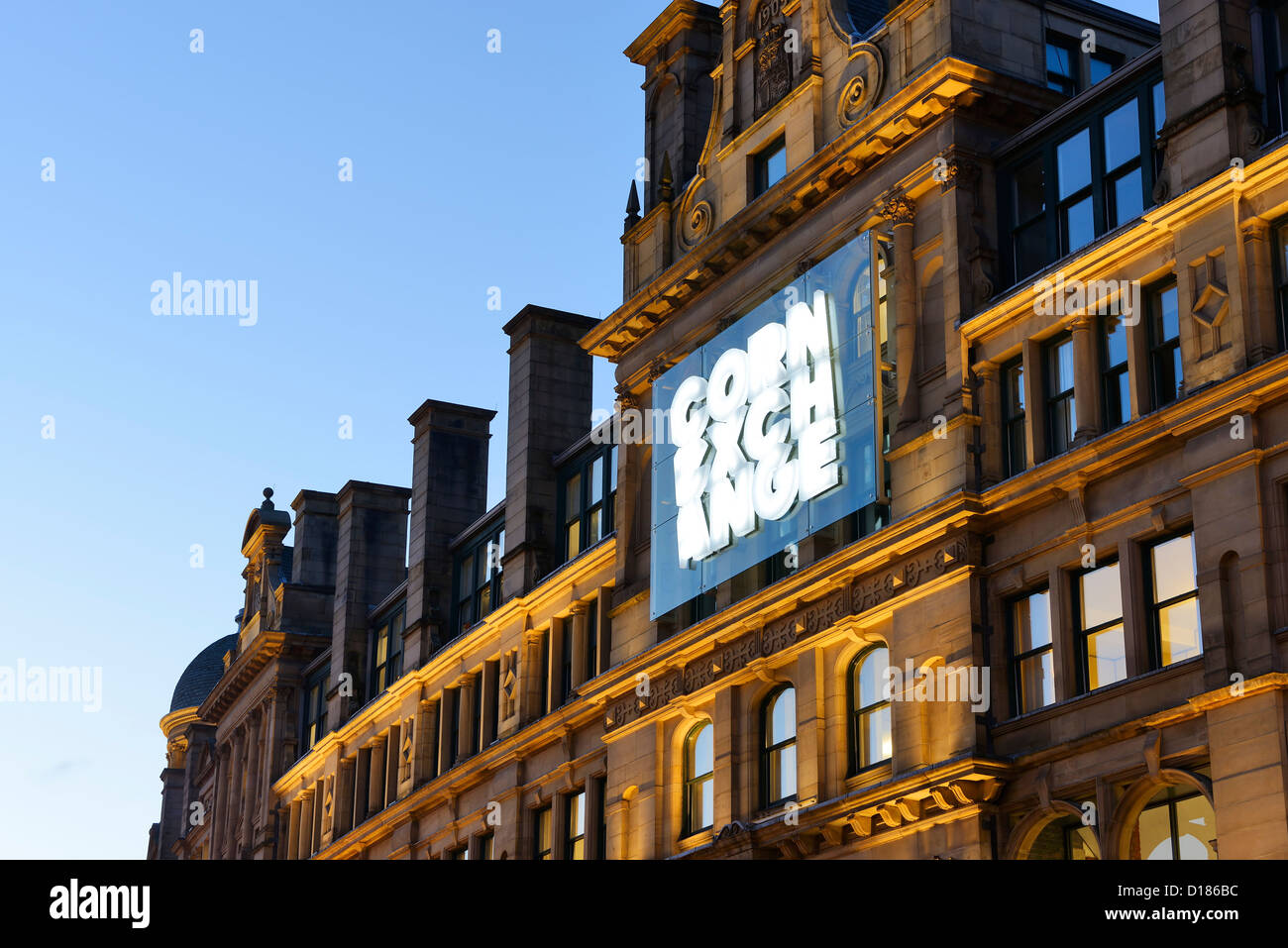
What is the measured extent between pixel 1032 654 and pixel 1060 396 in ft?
14.9

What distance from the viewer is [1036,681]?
35.1 m

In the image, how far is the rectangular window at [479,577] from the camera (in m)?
58.1

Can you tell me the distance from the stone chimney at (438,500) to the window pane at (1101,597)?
2933 centimetres

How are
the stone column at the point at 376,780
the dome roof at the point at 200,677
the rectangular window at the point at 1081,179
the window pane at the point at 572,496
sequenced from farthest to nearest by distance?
the dome roof at the point at 200,677 → the stone column at the point at 376,780 → the window pane at the point at 572,496 → the rectangular window at the point at 1081,179

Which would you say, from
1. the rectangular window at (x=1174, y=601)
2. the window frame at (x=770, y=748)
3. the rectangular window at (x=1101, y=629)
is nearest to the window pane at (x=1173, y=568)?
the rectangular window at (x=1174, y=601)

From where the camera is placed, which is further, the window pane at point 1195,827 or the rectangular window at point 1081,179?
the rectangular window at point 1081,179

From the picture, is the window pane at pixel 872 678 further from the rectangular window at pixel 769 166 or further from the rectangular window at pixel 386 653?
the rectangular window at pixel 386 653

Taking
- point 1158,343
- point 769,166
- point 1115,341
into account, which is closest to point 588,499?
point 769,166

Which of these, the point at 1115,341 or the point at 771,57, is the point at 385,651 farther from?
the point at 1115,341
